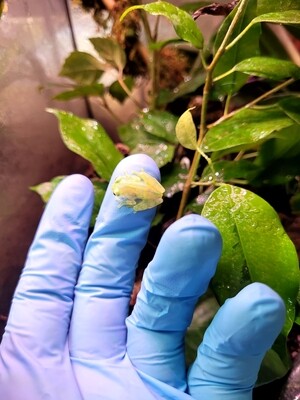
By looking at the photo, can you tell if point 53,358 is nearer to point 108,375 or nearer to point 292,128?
point 108,375

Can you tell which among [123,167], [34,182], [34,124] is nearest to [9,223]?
[34,182]

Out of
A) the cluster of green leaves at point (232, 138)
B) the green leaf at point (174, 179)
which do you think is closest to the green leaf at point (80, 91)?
the cluster of green leaves at point (232, 138)

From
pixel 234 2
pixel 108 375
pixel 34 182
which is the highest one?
pixel 234 2

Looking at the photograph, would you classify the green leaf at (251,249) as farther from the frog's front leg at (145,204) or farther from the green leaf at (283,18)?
the green leaf at (283,18)

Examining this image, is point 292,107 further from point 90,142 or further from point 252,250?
point 90,142

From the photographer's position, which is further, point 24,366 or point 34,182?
point 34,182

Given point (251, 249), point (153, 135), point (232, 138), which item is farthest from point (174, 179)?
point (251, 249)

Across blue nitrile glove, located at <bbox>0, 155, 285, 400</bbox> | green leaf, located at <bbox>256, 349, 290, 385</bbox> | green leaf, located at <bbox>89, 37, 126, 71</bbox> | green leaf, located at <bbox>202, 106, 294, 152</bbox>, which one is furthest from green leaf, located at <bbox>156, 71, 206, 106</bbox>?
green leaf, located at <bbox>256, 349, 290, 385</bbox>
